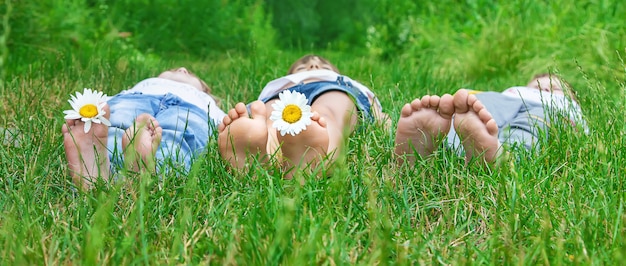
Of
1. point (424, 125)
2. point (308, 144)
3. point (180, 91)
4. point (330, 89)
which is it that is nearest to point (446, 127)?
point (424, 125)

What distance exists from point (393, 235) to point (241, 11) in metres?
6.57

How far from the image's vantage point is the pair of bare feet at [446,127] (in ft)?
6.10

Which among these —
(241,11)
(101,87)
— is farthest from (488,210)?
(241,11)

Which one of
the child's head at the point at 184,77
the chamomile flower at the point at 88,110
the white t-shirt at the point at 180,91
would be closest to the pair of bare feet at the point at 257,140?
the chamomile flower at the point at 88,110

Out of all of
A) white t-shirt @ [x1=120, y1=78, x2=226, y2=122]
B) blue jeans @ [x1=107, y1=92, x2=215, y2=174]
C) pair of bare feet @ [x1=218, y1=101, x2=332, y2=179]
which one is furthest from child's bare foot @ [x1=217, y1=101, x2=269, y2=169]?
white t-shirt @ [x1=120, y1=78, x2=226, y2=122]

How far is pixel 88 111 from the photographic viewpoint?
1862 mm

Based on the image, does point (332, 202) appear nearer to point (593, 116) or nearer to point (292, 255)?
point (292, 255)

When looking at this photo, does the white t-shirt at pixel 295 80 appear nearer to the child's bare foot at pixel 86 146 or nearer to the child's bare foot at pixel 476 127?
the child's bare foot at pixel 476 127

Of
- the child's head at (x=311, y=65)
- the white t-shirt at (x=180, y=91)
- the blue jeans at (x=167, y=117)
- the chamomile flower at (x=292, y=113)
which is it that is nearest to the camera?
the chamomile flower at (x=292, y=113)

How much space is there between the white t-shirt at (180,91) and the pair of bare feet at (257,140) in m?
0.81

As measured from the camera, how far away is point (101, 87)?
3143 mm

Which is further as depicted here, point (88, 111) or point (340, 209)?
point (88, 111)

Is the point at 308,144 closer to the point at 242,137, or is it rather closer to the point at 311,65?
the point at 242,137

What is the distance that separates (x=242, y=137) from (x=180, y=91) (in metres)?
1.12
